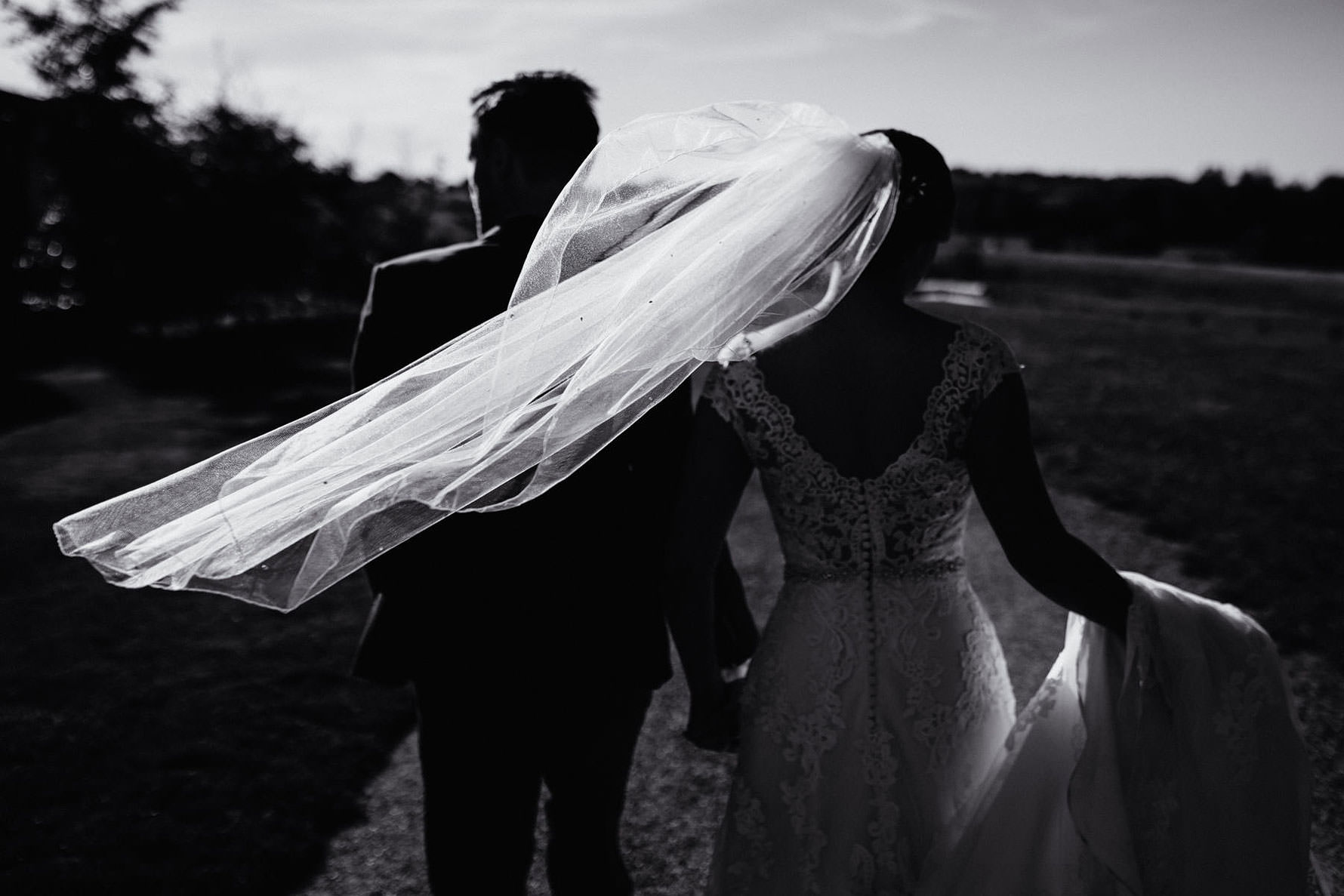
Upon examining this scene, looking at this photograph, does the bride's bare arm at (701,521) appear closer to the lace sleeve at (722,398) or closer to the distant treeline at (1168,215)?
the lace sleeve at (722,398)

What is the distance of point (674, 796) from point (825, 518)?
1999 millimetres

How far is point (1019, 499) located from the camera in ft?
6.48

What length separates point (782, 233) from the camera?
1960 mm

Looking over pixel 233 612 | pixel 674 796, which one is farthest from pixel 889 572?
pixel 233 612

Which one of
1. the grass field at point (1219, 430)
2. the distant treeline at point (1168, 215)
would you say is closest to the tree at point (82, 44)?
the grass field at point (1219, 430)

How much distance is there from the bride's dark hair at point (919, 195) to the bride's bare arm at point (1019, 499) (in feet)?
1.15

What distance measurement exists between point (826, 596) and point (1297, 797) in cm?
108

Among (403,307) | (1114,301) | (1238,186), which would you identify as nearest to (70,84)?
(403,307)

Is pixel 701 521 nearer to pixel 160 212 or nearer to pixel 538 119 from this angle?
pixel 538 119

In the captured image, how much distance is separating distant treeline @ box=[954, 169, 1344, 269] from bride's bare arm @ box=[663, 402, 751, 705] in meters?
36.6

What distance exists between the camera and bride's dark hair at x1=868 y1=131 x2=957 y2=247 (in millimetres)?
2023

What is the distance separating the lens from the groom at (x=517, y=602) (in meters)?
2.19

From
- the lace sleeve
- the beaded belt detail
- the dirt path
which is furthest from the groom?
the dirt path

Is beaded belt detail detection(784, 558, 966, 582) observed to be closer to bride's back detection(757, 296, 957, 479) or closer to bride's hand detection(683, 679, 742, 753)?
bride's back detection(757, 296, 957, 479)
